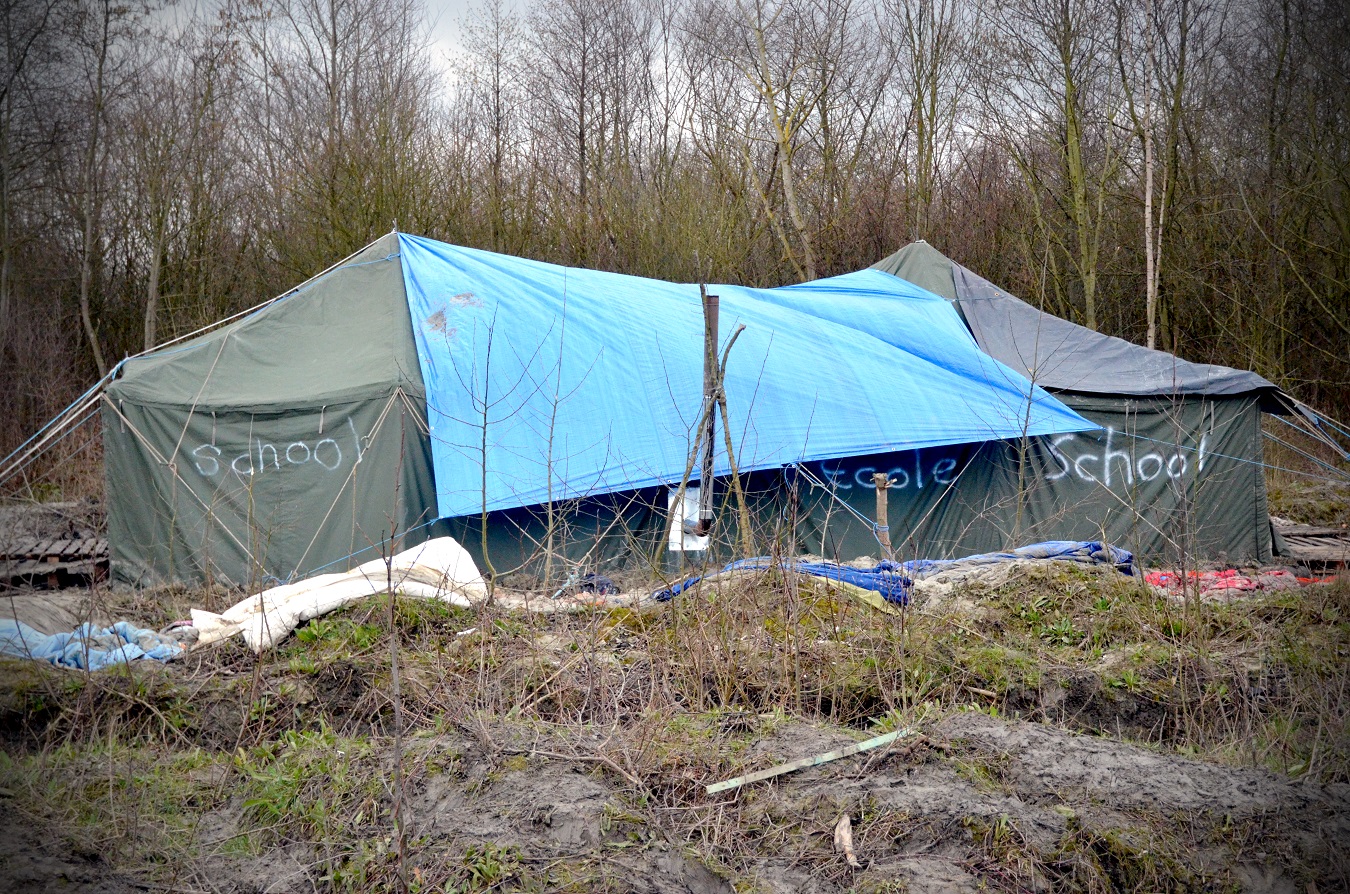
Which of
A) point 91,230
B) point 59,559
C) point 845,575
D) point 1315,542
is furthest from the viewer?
point 91,230

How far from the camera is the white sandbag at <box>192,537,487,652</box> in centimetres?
488

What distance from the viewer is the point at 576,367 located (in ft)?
27.4

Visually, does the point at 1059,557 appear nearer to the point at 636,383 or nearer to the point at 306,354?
the point at 636,383

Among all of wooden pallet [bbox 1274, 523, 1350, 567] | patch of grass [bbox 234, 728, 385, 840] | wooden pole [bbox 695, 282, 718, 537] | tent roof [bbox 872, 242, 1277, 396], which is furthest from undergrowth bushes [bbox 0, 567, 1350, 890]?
tent roof [bbox 872, 242, 1277, 396]

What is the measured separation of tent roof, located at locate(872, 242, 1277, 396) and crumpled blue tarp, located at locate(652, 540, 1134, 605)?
2.61 m

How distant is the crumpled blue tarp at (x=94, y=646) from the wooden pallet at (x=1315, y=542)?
846cm

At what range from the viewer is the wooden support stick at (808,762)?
366 centimetres

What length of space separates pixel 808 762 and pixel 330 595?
2706 millimetres

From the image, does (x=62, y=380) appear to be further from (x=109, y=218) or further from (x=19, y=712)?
(x=19, y=712)

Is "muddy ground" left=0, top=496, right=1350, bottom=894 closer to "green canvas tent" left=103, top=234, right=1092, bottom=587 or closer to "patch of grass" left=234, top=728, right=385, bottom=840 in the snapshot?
"patch of grass" left=234, top=728, right=385, bottom=840

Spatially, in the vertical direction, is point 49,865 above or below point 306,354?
below

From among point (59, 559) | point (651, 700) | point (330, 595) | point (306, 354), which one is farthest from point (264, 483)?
point (651, 700)

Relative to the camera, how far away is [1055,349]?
987 centimetres

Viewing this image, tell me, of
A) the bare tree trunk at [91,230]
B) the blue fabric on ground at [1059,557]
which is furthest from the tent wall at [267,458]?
the bare tree trunk at [91,230]
